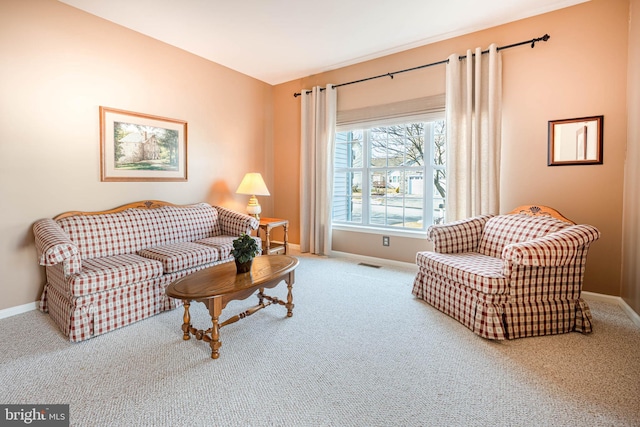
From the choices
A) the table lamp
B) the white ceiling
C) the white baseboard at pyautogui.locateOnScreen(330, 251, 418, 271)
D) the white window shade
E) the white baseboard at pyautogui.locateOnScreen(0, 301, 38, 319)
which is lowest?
the white baseboard at pyautogui.locateOnScreen(0, 301, 38, 319)

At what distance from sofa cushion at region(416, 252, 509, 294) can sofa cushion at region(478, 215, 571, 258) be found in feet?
0.39

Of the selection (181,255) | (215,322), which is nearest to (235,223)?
(181,255)

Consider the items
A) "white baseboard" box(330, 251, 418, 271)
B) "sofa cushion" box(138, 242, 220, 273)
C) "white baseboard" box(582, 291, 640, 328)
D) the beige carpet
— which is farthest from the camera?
"white baseboard" box(330, 251, 418, 271)

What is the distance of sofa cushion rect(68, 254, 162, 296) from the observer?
2.18 m

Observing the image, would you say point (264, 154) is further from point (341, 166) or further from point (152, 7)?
point (152, 7)

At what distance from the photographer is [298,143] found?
16.2 ft

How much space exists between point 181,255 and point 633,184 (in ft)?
12.7

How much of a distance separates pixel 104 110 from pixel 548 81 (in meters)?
4.41

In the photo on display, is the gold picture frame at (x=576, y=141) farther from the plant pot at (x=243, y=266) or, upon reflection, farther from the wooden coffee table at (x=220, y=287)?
the plant pot at (x=243, y=266)

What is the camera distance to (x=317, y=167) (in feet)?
15.2

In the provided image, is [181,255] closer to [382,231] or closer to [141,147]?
[141,147]

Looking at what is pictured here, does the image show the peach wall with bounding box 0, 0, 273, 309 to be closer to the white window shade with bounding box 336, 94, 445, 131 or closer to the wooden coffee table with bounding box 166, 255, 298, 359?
the wooden coffee table with bounding box 166, 255, 298, 359

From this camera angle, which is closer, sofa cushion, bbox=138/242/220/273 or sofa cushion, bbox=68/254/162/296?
sofa cushion, bbox=68/254/162/296

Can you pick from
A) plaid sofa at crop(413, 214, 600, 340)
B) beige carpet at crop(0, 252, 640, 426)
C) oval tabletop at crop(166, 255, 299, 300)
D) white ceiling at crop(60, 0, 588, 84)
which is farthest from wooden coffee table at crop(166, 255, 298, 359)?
white ceiling at crop(60, 0, 588, 84)
